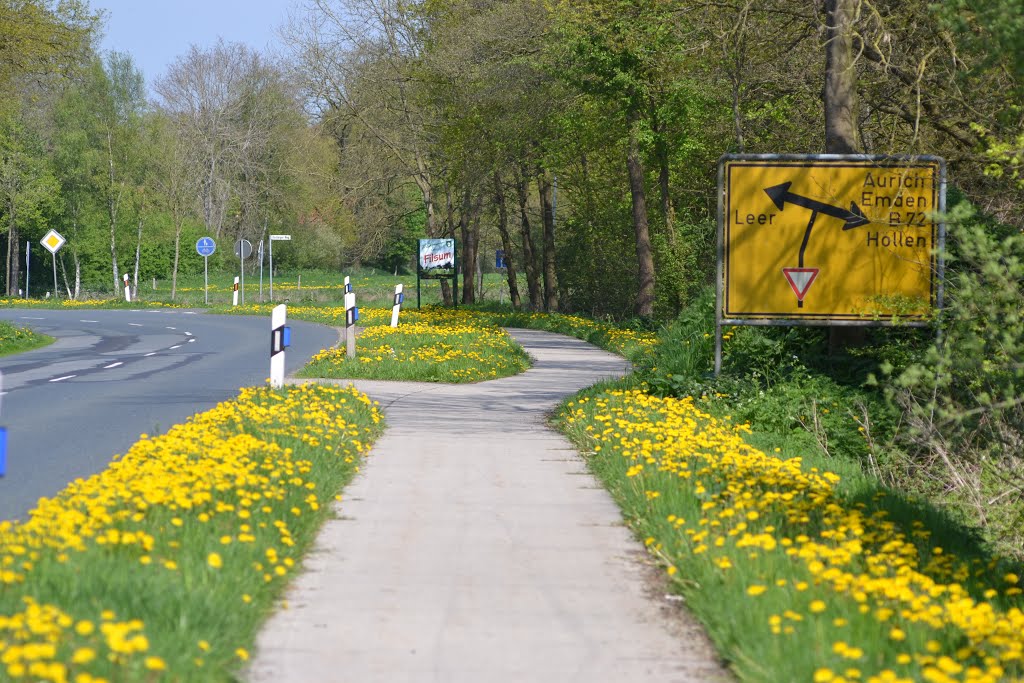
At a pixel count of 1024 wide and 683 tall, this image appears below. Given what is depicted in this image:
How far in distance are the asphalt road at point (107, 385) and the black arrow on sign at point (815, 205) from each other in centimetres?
721

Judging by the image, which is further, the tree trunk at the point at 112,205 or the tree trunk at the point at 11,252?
the tree trunk at the point at 112,205

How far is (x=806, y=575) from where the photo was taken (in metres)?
6.11

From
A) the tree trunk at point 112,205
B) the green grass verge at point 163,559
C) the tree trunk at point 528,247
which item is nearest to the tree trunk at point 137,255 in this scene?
the tree trunk at point 112,205

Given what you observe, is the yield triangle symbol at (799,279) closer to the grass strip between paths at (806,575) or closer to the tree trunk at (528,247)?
the grass strip between paths at (806,575)

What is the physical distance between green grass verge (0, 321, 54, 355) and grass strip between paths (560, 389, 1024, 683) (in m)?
20.5

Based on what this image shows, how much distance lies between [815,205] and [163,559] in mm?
10513

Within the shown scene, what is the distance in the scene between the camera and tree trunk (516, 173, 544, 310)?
43.0 meters

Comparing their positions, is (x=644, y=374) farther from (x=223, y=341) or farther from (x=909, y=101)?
(x=223, y=341)

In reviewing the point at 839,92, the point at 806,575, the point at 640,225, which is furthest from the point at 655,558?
the point at 640,225

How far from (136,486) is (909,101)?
1252 centimetres

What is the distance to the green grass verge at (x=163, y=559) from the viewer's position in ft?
14.3

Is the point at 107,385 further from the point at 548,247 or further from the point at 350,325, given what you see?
the point at 548,247

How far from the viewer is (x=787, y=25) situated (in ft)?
55.5

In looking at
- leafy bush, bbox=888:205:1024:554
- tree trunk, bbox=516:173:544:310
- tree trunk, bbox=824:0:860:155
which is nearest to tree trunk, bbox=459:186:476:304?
tree trunk, bbox=516:173:544:310
